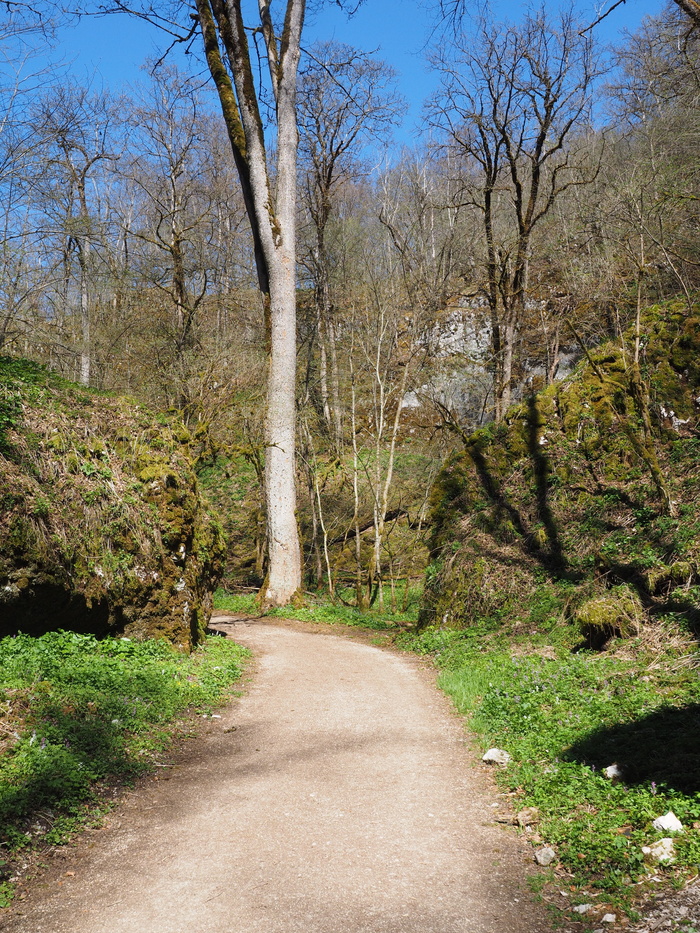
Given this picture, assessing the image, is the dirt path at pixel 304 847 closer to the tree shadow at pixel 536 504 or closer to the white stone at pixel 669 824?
the white stone at pixel 669 824

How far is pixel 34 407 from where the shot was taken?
7043mm

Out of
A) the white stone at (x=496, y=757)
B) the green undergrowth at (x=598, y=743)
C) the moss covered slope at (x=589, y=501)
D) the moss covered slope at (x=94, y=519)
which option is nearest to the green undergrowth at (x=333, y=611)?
the moss covered slope at (x=589, y=501)

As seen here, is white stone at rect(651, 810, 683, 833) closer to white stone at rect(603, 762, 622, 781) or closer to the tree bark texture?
white stone at rect(603, 762, 622, 781)

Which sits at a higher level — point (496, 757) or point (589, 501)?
point (589, 501)

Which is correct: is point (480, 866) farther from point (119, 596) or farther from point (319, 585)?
point (319, 585)

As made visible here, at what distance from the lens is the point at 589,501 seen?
925cm

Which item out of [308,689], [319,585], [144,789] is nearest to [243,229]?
[319,585]

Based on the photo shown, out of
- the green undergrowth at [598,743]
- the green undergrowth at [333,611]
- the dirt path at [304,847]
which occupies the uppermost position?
the green undergrowth at [598,743]

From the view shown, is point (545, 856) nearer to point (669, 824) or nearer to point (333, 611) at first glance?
point (669, 824)

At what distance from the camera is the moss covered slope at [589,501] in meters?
7.35

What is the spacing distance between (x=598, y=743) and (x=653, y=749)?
43cm

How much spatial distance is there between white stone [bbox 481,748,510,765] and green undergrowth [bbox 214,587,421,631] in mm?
7763

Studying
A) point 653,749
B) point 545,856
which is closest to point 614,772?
point 653,749

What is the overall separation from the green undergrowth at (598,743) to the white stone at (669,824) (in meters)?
0.03
